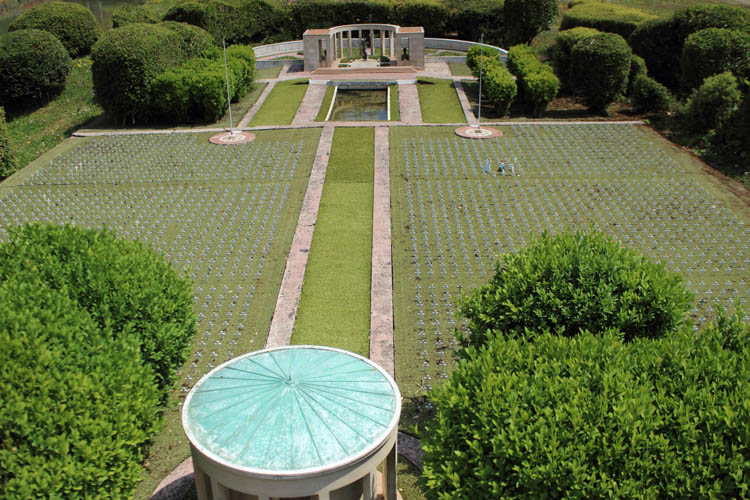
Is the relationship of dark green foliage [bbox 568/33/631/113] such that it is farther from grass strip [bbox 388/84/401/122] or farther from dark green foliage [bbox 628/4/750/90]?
grass strip [bbox 388/84/401/122]

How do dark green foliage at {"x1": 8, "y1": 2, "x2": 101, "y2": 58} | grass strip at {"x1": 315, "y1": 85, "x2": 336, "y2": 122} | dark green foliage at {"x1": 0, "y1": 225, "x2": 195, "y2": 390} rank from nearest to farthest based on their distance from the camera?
1. dark green foliage at {"x1": 0, "y1": 225, "x2": 195, "y2": 390}
2. grass strip at {"x1": 315, "y1": 85, "x2": 336, "y2": 122}
3. dark green foliage at {"x1": 8, "y1": 2, "x2": 101, "y2": 58}

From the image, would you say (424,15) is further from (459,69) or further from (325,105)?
(325,105)

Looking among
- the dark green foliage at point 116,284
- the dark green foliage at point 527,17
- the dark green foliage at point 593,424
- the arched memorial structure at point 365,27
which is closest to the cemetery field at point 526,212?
the dark green foliage at point 593,424

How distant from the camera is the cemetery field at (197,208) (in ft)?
46.6

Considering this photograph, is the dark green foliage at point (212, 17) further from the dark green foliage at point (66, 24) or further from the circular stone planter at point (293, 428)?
the circular stone planter at point (293, 428)

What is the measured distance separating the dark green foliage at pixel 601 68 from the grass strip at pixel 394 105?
8180 millimetres

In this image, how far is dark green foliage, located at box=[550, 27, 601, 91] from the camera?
106 feet

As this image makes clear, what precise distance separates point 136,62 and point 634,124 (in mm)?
21212

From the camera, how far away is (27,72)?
3041cm

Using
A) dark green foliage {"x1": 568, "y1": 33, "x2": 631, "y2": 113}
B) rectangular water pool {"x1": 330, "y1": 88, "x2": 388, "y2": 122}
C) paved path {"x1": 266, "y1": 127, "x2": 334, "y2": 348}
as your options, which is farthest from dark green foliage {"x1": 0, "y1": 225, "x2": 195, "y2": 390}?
dark green foliage {"x1": 568, "y1": 33, "x2": 631, "y2": 113}

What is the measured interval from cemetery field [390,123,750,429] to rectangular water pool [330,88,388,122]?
4.09 metres

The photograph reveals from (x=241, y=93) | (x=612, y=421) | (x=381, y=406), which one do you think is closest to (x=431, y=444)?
(x=381, y=406)

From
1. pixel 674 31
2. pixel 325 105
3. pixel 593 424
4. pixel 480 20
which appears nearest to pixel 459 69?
pixel 480 20

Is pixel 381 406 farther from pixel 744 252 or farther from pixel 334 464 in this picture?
pixel 744 252
